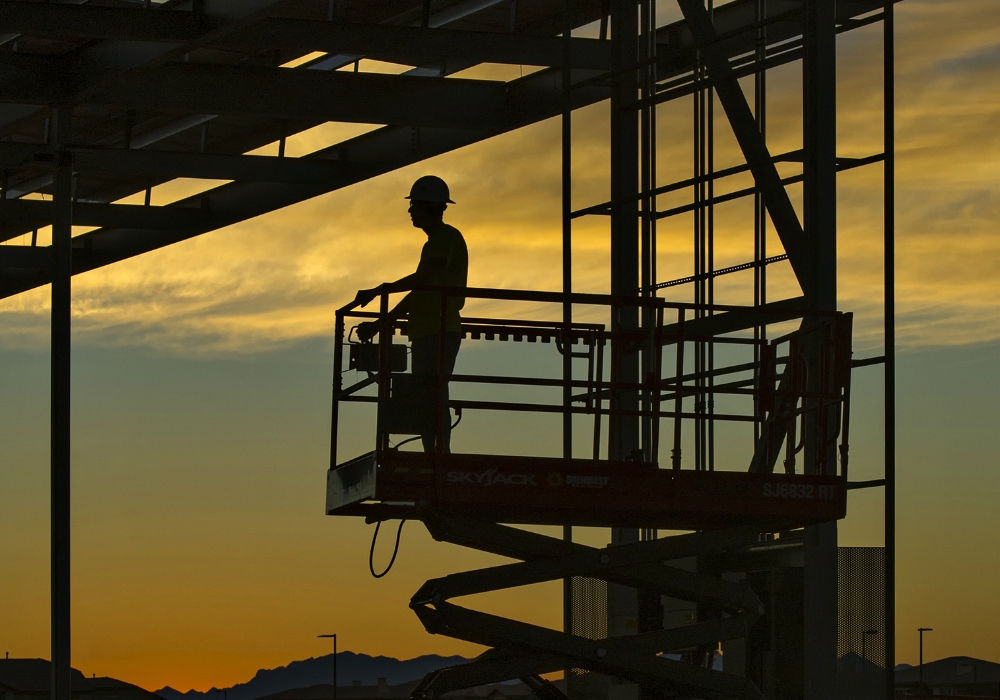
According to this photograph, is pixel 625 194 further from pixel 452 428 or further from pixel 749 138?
pixel 452 428

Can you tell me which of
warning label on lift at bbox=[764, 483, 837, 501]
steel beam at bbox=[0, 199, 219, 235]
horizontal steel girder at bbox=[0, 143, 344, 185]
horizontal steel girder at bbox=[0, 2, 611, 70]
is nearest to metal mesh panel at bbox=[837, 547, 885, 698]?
warning label on lift at bbox=[764, 483, 837, 501]

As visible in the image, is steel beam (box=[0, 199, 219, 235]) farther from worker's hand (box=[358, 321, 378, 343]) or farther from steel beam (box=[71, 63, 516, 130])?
worker's hand (box=[358, 321, 378, 343])

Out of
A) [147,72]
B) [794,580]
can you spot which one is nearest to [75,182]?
[147,72]

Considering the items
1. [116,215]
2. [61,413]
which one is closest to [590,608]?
[61,413]

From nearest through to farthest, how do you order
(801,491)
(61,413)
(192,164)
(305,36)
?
(801,491) → (305,36) → (61,413) → (192,164)

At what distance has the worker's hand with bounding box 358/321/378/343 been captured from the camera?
14.2m

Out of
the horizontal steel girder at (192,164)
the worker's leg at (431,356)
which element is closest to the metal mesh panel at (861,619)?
the worker's leg at (431,356)

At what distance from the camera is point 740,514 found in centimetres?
1341

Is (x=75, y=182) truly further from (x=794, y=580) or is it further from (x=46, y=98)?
(x=794, y=580)

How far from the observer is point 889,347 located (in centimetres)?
1630

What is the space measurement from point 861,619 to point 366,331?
5.61 meters

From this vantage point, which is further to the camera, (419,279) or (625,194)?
(625,194)

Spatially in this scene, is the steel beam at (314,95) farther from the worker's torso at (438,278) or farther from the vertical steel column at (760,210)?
the worker's torso at (438,278)

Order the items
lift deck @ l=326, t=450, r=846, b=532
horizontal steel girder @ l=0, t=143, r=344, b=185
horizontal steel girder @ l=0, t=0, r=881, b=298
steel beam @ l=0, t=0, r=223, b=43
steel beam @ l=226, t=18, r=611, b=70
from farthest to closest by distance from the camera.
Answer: horizontal steel girder @ l=0, t=143, r=344, b=185
steel beam @ l=226, t=18, r=611, b=70
horizontal steel girder @ l=0, t=0, r=881, b=298
steel beam @ l=0, t=0, r=223, b=43
lift deck @ l=326, t=450, r=846, b=532
